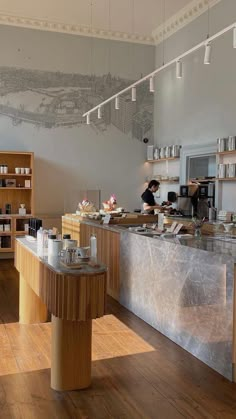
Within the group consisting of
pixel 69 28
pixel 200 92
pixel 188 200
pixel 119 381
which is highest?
pixel 69 28

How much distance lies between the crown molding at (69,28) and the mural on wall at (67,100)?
94 centimetres

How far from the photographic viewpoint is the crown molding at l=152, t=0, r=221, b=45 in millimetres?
8286

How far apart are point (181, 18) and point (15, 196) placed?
5.22 metres

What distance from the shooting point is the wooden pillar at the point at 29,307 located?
4.68 meters

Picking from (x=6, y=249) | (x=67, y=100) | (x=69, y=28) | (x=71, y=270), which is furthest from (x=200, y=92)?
(x=71, y=270)

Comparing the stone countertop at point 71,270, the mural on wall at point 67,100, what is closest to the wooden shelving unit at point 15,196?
the mural on wall at point 67,100

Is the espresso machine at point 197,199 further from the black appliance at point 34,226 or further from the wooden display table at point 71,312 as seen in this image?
the wooden display table at point 71,312

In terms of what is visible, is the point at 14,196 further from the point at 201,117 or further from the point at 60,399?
the point at 60,399

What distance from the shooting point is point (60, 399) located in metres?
3.09

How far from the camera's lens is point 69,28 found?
9.57m

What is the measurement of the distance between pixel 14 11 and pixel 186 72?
3.84m

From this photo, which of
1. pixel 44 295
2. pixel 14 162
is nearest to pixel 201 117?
pixel 14 162

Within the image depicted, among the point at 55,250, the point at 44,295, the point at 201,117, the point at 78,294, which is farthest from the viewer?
the point at 201,117

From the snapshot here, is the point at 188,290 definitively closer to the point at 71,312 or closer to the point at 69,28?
the point at 71,312
